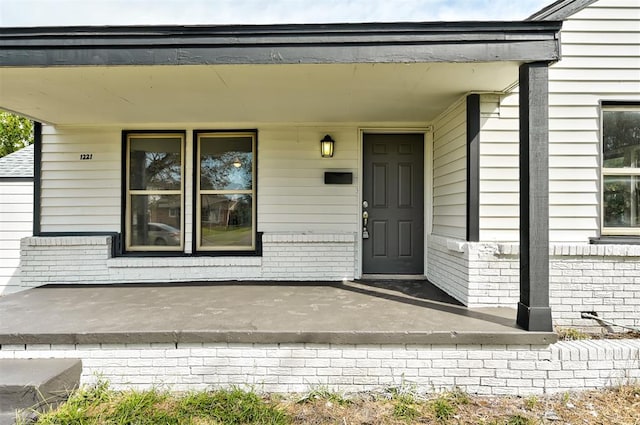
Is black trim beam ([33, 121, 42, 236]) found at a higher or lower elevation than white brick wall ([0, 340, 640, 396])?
higher

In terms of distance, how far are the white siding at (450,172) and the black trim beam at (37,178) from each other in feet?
16.5

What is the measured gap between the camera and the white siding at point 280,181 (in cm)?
432

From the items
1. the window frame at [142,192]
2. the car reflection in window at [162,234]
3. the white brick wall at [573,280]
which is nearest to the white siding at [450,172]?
the white brick wall at [573,280]

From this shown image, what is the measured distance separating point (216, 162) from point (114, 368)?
2.64m

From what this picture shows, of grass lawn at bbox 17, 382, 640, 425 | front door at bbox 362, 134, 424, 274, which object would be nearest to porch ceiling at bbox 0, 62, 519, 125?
front door at bbox 362, 134, 424, 274

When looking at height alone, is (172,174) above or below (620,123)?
below

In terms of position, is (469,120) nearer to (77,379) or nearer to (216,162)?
(216,162)

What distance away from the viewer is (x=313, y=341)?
100 inches

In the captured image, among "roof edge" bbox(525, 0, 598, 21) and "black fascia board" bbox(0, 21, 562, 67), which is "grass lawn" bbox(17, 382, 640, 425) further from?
"roof edge" bbox(525, 0, 598, 21)

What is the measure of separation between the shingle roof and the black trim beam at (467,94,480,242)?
5636 mm

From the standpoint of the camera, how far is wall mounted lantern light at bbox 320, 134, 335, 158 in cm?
424

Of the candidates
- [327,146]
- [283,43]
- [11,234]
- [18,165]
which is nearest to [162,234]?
[11,234]

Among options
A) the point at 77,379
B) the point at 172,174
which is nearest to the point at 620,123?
the point at 172,174

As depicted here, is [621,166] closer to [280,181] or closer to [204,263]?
[280,181]
